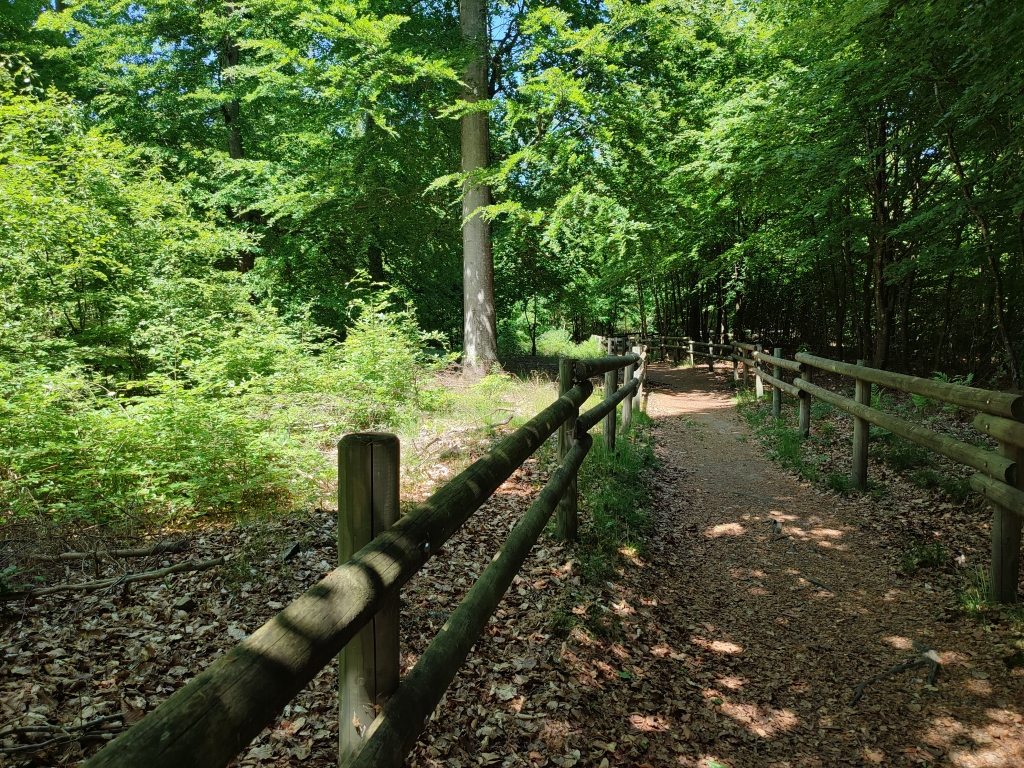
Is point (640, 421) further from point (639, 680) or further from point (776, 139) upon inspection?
point (639, 680)

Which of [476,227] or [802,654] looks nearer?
[802,654]

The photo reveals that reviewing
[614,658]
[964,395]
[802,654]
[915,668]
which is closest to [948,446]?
[964,395]

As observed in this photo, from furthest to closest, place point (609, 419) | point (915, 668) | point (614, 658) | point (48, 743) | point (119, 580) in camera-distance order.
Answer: point (609, 419) < point (119, 580) < point (614, 658) < point (915, 668) < point (48, 743)

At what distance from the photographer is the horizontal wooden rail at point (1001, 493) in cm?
330

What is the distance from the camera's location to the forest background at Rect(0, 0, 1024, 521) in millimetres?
5113

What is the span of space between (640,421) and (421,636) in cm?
706

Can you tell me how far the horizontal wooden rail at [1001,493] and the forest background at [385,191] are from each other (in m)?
3.69

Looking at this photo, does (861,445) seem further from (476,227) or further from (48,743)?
(476,227)

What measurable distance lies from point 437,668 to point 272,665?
0.93 m

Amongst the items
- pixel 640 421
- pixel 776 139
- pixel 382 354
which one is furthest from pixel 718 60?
pixel 382 354

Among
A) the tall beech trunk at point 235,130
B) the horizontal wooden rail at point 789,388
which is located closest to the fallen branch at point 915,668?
the horizontal wooden rail at point 789,388

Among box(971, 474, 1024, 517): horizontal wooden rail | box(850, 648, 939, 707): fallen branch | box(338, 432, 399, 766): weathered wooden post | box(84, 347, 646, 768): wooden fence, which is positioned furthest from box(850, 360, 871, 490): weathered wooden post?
box(338, 432, 399, 766): weathered wooden post

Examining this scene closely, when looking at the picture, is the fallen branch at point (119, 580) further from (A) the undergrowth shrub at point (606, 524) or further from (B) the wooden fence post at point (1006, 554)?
(B) the wooden fence post at point (1006, 554)

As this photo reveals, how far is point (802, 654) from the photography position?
3.44 metres
